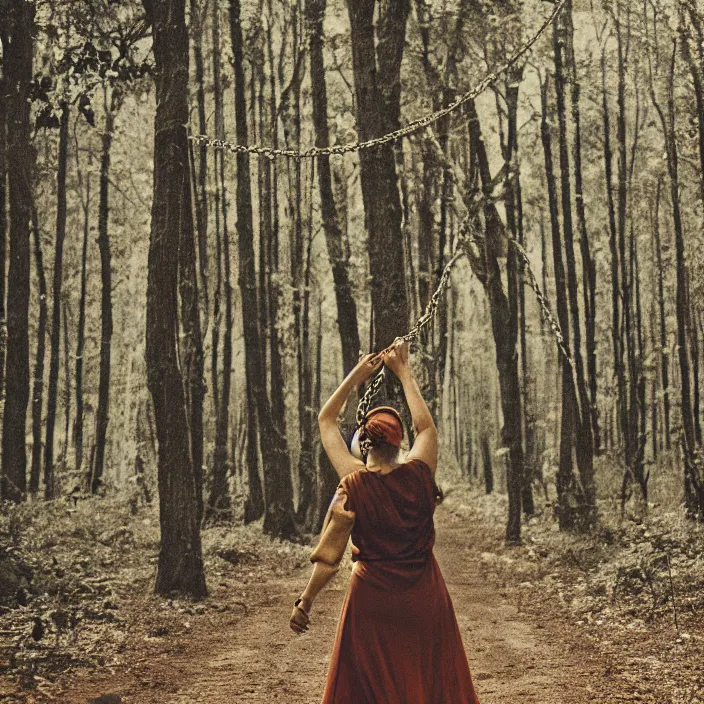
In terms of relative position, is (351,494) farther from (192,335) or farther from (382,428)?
(192,335)

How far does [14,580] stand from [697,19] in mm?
14123

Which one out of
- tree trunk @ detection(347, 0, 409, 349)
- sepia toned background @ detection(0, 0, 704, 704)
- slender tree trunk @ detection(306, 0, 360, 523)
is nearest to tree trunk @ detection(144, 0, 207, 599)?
sepia toned background @ detection(0, 0, 704, 704)

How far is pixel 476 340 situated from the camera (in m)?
39.0

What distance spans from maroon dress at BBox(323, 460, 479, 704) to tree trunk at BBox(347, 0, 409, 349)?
6480 millimetres

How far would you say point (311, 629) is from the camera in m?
10.9

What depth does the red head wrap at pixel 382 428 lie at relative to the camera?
4355 millimetres

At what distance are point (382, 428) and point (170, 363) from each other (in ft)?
25.5

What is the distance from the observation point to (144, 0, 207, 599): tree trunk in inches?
460

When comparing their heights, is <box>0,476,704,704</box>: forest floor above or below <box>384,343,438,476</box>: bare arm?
below

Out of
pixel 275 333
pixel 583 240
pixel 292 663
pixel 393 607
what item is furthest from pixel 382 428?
pixel 583 240

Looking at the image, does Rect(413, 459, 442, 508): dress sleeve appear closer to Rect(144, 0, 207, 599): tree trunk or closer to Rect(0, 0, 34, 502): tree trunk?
Rect(144, 0, 207, 599): tree trunk

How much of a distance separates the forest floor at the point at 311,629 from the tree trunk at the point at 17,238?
1.21m

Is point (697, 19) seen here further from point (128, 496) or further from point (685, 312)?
point (128, 496)

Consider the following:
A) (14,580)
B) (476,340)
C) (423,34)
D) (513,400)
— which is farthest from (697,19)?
(476,340)
